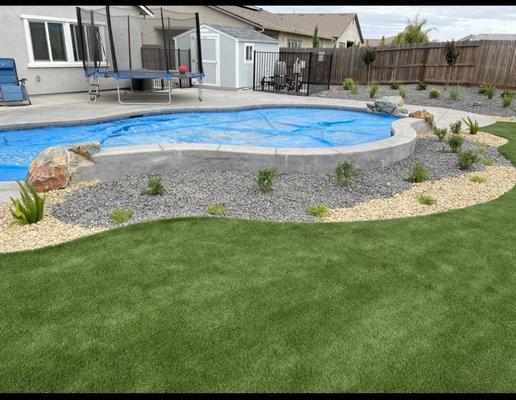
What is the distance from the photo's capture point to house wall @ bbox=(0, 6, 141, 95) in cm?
1293

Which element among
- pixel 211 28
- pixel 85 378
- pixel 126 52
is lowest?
pixel 85 378

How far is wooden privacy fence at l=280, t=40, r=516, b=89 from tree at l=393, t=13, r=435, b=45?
11813 millimetres

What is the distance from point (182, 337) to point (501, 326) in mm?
2465

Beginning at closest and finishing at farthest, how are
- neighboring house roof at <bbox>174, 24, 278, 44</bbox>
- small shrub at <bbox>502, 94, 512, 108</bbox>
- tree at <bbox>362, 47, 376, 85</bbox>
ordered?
1. small shrub at <bbox>502, 94, 512, 108</bbox>
2. neighboring house roof at <bbox>174, 24, 278, 44</bbox>
3. tree at <bbox>362, 47, 376, 85</bbox>

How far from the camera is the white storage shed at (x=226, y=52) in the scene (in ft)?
56.7

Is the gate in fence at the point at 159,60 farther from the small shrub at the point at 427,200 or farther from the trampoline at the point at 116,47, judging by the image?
the small shrub at the point at 427,200

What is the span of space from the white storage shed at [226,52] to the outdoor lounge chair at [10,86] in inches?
312

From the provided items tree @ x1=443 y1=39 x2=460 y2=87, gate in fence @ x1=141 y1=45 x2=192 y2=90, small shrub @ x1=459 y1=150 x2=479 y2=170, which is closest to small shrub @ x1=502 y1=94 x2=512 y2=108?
tree @ x1=443 y1=39 x2=460 y2=87

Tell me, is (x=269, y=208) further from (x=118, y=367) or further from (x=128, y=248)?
(x=118, y=367)

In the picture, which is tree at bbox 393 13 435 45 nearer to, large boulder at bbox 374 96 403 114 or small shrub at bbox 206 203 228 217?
large boulder at bbox 374 96 403 114

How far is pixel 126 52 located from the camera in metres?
17.1

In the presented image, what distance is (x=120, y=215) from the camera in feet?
A: 15.9

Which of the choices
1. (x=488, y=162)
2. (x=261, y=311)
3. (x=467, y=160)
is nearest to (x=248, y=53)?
(x=488, y=162)

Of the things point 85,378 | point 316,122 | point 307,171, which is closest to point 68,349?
point 85,378
